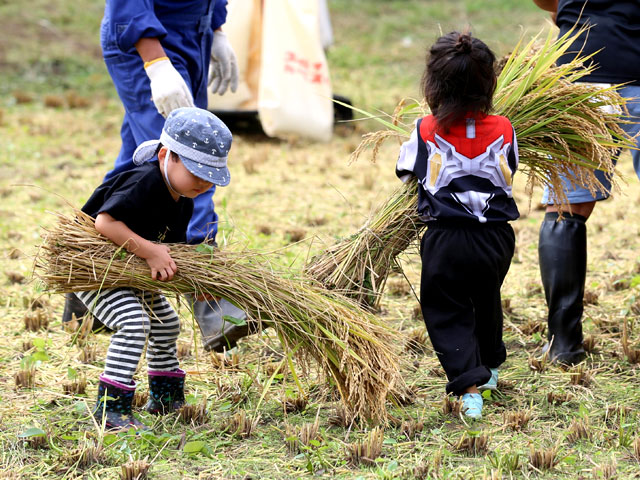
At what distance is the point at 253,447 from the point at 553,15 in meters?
2.40

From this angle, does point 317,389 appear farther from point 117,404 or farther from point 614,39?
point 614,39

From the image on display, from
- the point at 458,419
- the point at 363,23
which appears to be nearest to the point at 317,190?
the point at 458,419

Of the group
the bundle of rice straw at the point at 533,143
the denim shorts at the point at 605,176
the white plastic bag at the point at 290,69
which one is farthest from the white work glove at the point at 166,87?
the white plastic bag at the point at 290,69

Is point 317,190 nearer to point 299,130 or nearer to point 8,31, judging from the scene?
point 299,130

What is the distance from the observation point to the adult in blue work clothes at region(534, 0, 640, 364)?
315cm

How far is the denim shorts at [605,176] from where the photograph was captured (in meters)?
3.17

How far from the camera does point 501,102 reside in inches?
119

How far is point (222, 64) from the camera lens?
393 cm

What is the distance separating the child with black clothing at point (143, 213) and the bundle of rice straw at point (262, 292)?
57 mm

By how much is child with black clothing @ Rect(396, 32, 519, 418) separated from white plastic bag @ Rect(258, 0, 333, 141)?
4.60 meters

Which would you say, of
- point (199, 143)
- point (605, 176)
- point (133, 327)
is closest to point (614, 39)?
point (605, 176)

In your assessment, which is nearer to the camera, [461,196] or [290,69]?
[461,196]

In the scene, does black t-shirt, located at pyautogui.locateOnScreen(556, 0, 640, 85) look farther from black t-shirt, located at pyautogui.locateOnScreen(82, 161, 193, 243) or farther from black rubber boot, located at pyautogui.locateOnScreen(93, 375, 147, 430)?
black rubber boot, located at pyautogui.locateOnScreen(93, 375, 147, 430)

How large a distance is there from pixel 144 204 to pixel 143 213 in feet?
0.12
